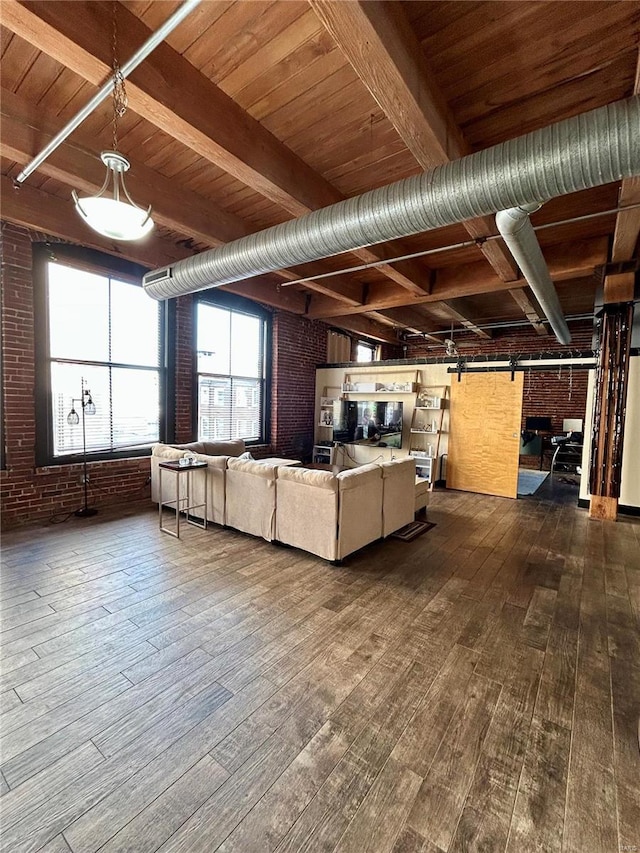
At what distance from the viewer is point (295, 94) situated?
7.34ft

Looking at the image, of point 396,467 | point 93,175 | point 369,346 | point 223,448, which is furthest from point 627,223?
point 369,346

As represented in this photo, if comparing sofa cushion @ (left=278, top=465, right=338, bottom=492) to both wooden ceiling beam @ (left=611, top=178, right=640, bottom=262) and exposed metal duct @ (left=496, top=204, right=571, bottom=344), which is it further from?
Answer: wooden ceiling beam @ (left=611, top=178, right=640, bottom=262)

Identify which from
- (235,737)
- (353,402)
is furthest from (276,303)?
(235,737)

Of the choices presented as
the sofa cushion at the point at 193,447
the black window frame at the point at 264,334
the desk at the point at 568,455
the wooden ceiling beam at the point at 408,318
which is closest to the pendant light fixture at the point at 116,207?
the sofa cushion at the point at 193,447

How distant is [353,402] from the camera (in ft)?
23.5

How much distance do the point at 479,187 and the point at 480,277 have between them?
118 inches

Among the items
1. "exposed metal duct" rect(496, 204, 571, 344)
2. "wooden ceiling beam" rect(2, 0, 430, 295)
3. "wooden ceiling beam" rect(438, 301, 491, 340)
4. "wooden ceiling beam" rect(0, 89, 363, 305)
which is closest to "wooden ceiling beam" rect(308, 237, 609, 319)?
"exposed metal duct" rect(496, 204, 571, 344)

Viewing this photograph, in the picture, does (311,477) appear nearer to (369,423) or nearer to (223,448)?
(223,448)

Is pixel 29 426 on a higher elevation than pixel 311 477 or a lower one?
higher

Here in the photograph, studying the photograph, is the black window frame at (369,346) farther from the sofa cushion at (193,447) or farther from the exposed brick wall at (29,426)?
the sofa cushion at (193,447)

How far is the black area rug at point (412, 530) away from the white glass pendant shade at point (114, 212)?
139 inches

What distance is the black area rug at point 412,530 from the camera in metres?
4.01

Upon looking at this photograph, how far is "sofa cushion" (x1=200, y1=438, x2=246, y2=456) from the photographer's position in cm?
516

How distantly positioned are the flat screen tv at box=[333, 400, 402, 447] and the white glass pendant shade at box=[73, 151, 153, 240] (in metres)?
5.16
